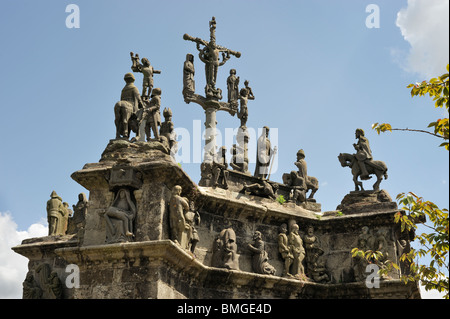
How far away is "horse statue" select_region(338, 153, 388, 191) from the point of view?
16.3 m

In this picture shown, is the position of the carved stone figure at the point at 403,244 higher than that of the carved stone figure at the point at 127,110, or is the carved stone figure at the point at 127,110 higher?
the carved stone figure at the point at 127,110

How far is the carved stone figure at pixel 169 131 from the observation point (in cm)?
1525

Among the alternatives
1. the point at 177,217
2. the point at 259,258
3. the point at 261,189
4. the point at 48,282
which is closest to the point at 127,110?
the point at 177,217

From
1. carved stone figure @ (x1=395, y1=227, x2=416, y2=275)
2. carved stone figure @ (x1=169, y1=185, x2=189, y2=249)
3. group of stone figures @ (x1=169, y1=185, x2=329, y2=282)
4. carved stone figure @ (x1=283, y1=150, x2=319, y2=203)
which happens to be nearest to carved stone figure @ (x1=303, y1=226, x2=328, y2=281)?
group of stone figures @ (x1=169, y1=185, x2=329, y2=282)

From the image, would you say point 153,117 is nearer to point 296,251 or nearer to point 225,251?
point 225,251

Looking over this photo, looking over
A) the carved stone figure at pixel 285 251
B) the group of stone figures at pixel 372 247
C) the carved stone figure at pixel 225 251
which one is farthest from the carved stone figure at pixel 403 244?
the carved stone figure at pixel 225 251

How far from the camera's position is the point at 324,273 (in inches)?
603

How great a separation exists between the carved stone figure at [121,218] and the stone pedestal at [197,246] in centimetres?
13

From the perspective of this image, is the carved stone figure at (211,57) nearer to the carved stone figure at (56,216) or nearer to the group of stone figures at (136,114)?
the group of stone figures at (136,114)

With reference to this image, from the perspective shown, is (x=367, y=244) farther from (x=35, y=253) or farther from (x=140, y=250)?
(x=35, y=253)

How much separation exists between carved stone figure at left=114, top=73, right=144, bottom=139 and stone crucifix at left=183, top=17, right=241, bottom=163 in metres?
3.33

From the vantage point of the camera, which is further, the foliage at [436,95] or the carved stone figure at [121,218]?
the carved stone figure at [121,218]

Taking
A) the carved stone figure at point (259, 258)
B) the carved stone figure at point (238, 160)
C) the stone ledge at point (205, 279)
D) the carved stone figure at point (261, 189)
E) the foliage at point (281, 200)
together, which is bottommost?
the stone ledge at point (205, 279)
